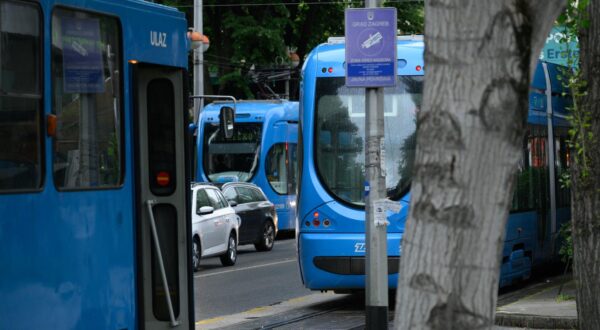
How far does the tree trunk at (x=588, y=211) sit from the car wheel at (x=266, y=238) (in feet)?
62.3

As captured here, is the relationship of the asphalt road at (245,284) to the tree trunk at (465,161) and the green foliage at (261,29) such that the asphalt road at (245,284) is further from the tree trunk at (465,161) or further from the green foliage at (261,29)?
the green foliage at (261,29)

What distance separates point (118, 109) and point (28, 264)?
1.53m

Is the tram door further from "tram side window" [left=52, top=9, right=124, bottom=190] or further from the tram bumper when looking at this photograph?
the tram bumper

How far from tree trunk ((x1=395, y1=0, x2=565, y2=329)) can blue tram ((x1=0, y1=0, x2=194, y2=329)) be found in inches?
136

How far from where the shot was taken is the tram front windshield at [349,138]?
1538 centimetres

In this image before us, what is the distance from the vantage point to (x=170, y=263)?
9133 millimetres

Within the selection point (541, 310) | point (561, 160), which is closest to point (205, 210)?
point (561, 160)

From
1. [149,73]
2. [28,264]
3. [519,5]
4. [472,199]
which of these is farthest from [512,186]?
[149,73]

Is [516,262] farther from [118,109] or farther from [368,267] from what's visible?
[118,109]

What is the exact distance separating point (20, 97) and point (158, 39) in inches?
71.4

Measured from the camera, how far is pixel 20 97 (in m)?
7.31

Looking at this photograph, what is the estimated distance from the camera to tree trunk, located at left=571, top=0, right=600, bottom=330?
373 inches

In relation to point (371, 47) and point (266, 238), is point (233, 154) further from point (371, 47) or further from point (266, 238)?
point (371, 47)

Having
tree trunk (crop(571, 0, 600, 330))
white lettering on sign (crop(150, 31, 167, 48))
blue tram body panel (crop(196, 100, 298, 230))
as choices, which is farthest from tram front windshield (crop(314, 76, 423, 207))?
blue tram body panel (crop(196, 100, 298, 230))
